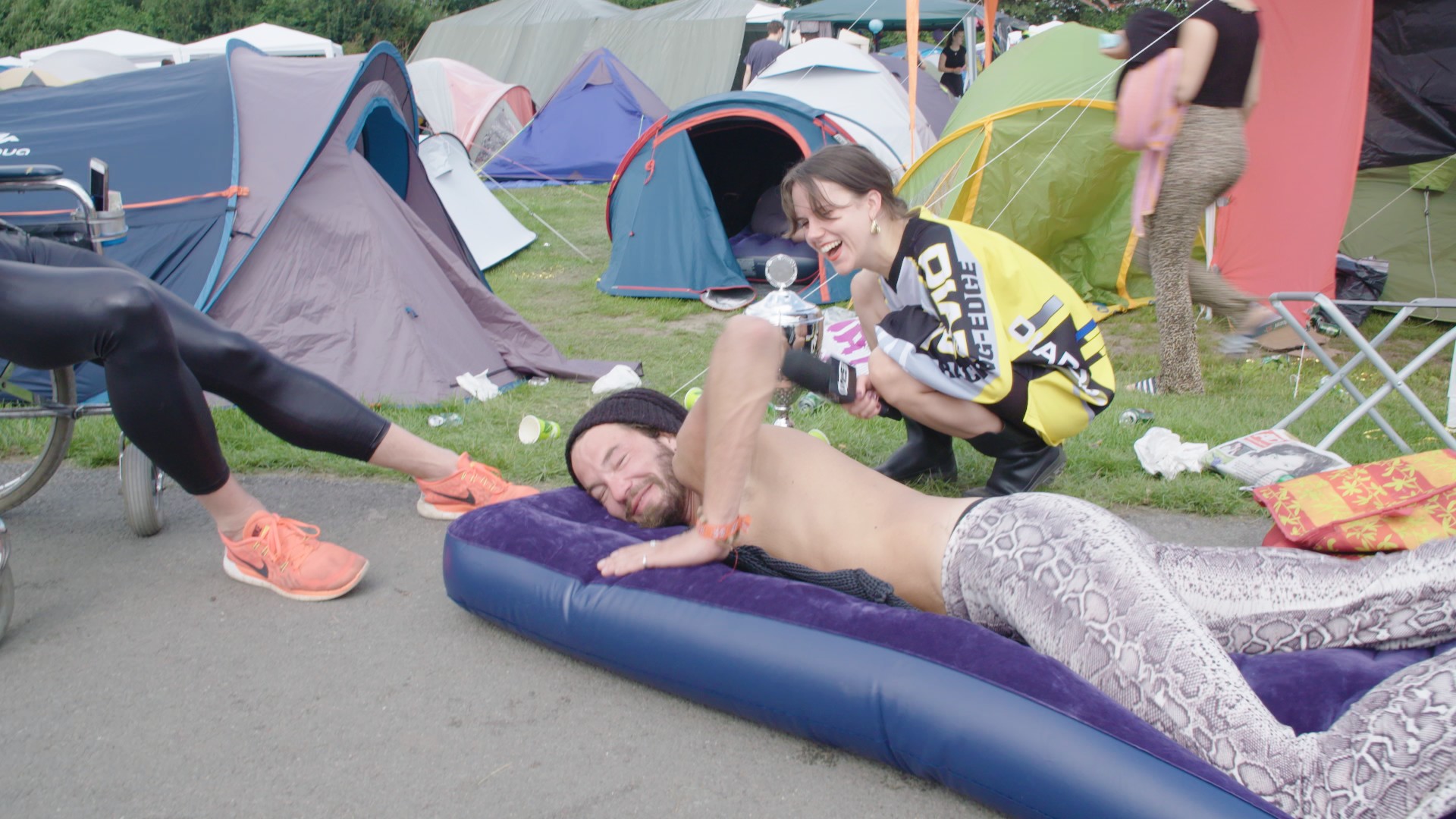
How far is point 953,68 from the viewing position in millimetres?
13039

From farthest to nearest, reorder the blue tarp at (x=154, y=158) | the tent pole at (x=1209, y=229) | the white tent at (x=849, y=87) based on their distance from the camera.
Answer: the white tent at (x=849, y=87)
the tent pole at (x=1209, y=229)
the blue tarp at (x=154, y=158)

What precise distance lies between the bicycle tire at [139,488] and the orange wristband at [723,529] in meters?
1.87

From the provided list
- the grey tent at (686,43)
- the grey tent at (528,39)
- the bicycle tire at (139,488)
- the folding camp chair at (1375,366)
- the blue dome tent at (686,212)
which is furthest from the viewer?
the grey tent at (528,39)

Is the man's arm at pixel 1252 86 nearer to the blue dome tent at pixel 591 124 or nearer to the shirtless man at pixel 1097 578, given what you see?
the shirtless man at pixel 1097 578

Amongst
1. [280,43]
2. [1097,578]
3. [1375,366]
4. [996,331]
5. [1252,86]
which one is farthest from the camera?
[280,43]

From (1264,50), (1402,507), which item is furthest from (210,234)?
(1264,50)

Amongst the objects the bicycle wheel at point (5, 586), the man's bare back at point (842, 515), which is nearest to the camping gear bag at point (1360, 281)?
the man's bare back at point (842, 515)

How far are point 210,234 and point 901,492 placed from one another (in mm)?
4007

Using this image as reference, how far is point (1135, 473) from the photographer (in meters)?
3.73

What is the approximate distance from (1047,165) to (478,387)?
3.81 meters

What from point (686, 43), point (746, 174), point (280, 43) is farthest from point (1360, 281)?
point (280, 43)

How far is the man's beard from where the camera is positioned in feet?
8.65

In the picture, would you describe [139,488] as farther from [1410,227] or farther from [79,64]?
[79,64]

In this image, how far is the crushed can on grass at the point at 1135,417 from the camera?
427 cm
